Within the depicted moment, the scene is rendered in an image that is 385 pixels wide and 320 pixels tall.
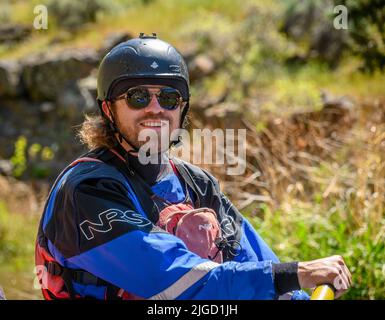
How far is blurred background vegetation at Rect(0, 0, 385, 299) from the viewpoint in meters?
6.09

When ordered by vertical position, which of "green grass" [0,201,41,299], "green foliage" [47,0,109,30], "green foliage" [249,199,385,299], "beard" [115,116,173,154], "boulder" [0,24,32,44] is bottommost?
"green grass" [0,201,41,299]

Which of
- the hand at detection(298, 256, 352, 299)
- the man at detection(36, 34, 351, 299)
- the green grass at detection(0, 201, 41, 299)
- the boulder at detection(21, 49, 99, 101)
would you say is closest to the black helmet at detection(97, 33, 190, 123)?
the man at detection(36, 34, 351, 299)

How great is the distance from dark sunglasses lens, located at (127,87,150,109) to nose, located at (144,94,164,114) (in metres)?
0.02

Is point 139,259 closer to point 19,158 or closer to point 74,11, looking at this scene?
point 19,158

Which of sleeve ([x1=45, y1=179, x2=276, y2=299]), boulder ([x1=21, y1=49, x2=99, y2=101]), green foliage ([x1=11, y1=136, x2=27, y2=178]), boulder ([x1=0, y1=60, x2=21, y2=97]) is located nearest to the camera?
sleeve ([x1=45, y1=179, x2=276, y2=299])

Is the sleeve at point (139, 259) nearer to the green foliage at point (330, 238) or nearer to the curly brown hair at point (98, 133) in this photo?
the curly brown hair at point (98, 133)

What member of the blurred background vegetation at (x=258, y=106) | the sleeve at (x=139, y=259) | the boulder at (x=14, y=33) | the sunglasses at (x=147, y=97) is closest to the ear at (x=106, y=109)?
the sunglasses at (x=147, y=97)

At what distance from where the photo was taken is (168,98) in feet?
11.2

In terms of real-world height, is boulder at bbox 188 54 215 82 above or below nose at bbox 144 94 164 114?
above

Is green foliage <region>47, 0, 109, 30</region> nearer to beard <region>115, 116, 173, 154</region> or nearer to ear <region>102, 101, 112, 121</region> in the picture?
ear <region>102, 101, 112, 121</region>

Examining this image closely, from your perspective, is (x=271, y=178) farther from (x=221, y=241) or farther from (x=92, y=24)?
(x=92, y=24)

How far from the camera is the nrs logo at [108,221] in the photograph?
116 inches

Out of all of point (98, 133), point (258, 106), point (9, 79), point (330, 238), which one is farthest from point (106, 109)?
point (9, 79)

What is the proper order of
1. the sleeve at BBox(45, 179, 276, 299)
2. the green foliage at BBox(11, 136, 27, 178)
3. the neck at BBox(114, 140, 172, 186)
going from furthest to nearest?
the green foliage at BBox(11, 136, 27, 178) < the neck at BBox(114, 140, 172, 186) < the sleeve at BBox(45, 179, 276, 299)
